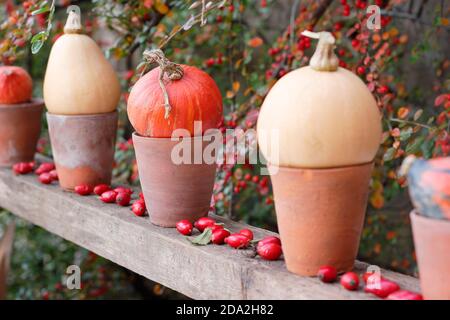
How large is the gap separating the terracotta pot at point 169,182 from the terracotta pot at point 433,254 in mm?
482

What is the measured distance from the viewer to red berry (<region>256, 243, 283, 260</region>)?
42.1 inches

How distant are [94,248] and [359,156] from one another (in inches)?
26.5

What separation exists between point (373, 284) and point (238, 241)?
10.1 inches

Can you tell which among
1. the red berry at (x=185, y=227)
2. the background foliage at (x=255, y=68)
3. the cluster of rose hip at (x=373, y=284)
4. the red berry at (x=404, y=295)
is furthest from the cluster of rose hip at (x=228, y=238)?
the background foliage at (x=255, y=68)

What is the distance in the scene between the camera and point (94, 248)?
139 centimetres

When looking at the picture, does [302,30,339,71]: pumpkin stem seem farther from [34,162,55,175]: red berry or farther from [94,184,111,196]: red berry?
[34,162,55,175]: red berry

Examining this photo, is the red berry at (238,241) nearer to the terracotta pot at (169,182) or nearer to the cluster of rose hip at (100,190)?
the terracotta pot at (169,182)

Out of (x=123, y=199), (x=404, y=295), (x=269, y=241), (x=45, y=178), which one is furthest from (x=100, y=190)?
(x=404, y=295)

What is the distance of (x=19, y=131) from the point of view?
1742 millimetres

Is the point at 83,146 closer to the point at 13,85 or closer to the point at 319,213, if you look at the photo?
the point at 13,85

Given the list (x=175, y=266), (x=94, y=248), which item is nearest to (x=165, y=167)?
(x=175, y=266)

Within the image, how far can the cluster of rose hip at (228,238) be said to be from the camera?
3.53ft

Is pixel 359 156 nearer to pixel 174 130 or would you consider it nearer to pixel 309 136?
pixel 309 136

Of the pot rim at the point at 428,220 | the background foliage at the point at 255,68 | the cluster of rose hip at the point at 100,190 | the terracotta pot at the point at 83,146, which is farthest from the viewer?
the background foliage at the point at 255,68
